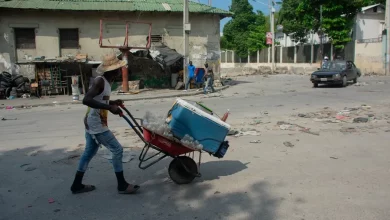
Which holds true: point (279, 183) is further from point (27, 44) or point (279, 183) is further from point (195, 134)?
point (27, 44)

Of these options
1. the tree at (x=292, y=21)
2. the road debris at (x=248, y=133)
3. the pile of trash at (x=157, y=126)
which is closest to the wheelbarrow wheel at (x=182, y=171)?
the pile of trash at (x=157, y=126)

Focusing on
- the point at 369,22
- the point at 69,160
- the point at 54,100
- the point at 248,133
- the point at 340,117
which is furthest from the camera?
the point at 369,22

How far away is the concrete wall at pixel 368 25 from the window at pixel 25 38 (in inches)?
1120

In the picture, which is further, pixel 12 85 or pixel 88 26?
pixel 88 26

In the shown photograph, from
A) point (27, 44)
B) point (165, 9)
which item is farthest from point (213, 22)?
point (27, 44)

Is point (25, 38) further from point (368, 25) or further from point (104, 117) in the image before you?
point (368, 25)

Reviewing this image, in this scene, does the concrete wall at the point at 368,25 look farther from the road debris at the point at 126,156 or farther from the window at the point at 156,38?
the road debris at the point at 126,156

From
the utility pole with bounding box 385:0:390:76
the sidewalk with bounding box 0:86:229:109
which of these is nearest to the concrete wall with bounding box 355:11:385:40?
the utility pole with bounding box 385:0:390:76

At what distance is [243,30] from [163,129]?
56.7 m

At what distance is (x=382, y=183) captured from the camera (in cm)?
468

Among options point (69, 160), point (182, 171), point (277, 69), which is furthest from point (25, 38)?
point (277, 69)

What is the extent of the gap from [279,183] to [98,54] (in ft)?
60.9

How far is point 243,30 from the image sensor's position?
58.8 m

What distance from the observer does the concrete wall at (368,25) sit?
115 ft
